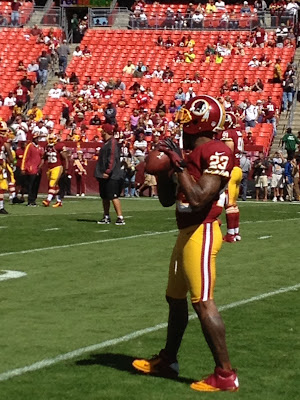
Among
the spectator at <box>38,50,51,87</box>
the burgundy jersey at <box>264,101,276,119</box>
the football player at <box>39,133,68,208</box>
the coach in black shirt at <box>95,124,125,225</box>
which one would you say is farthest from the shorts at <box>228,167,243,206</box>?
the spectator at <box>38,50,51,87</box>

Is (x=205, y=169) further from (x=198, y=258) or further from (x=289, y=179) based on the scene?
(x=289, y=179)

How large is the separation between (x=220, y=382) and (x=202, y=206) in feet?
3.45

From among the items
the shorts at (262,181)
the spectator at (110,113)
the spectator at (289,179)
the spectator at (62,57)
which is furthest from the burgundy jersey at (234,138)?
the spectator at (62,57)

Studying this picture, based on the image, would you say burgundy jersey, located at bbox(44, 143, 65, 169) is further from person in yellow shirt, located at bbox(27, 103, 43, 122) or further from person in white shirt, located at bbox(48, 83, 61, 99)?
person in white shirt, located at bbox(48, 83, 61, 99)

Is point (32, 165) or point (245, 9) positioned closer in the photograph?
point (32, 165)

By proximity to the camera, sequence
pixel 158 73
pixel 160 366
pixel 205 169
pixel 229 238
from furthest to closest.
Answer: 1. pixel 158 73
2. pixel 229 238
3. pixel 160 366
4. pixel 205 169

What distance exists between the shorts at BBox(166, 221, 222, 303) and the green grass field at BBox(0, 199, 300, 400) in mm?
627

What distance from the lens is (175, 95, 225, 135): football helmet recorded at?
21.1 feet

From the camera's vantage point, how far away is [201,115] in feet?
21.2

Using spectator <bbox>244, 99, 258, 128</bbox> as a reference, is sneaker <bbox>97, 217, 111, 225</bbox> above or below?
below

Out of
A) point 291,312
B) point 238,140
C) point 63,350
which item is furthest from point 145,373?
point 238,140

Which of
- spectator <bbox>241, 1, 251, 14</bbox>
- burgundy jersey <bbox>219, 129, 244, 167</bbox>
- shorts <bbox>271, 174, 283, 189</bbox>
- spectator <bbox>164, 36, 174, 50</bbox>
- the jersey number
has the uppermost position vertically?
spectator <bbox>241, 1, 251, 14</bbox>

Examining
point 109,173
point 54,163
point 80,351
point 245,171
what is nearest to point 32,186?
point 54,163

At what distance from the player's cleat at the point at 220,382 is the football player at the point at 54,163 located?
1729 cm
